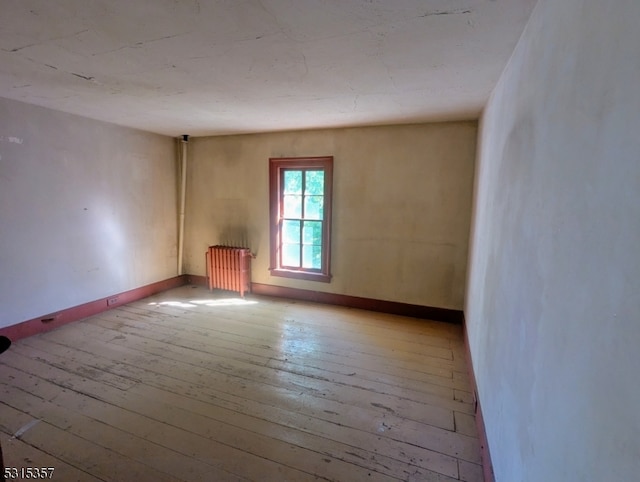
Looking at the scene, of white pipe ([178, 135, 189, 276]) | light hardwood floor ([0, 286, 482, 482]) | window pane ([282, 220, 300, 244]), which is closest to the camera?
light hardwood floor ([0, 286, 482, 482])

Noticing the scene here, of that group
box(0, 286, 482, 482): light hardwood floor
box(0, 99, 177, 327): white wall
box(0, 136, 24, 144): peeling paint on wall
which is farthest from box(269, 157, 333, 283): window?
box(0, 136, 24, 144): peeling paint on wall

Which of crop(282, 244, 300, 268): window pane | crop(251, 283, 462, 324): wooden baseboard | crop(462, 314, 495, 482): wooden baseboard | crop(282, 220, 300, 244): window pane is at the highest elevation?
crop(282, 220, 300, 244): window pane

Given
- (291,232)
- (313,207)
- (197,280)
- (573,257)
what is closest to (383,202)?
(313,207)

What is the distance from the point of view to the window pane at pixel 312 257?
14.7 feet

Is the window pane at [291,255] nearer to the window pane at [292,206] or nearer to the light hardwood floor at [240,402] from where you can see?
the window pane at [292,206]

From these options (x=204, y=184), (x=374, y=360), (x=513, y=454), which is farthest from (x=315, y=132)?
(x=513, y=454)

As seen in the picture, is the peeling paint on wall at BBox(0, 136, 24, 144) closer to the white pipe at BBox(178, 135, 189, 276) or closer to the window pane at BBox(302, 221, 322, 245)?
the white pipe at BBox(178, 135, 189, 276)

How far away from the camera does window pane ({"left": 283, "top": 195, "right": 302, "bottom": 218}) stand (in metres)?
4.48

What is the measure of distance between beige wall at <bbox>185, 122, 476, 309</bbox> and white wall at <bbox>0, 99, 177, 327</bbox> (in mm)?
1178

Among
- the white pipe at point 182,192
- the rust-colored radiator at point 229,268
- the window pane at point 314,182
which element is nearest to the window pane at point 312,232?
the window pane at point 314,182

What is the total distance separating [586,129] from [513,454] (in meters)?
1.26

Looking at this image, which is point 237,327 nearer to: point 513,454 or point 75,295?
point 75,295

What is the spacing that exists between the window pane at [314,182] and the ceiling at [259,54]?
1111 millimetres

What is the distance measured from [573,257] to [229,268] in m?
4.35
